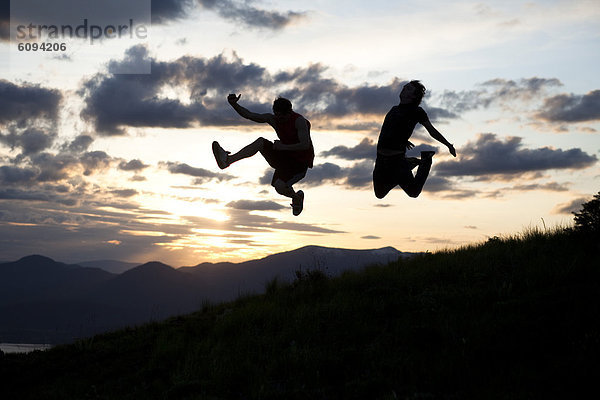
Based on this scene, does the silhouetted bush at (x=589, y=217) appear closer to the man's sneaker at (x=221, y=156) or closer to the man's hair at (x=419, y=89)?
the man's hair at (x=419, y=89)

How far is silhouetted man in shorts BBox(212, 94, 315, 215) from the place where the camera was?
28.6ft

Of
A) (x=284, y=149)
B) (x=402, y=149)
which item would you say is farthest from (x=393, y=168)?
(x=284, y=149)

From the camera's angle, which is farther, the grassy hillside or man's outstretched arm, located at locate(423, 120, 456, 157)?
the grassy hillside

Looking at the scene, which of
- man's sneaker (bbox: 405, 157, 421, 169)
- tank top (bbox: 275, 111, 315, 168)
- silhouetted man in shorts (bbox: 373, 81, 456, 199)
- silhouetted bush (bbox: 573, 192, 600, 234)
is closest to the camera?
tank top (bbox: 275, 111, 315, 168)

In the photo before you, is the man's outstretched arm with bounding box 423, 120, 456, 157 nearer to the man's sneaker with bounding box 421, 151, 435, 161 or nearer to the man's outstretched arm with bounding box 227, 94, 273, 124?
the man's sneaker with bounding box 421, 151, 435, 161

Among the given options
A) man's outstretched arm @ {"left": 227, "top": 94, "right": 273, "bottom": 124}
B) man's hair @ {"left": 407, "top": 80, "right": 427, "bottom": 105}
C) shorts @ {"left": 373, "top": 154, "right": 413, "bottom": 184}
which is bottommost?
shorts @ {"left": 373, "top": 154, "right": 413, "bottom": 184}

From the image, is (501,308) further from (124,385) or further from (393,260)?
(124,385)

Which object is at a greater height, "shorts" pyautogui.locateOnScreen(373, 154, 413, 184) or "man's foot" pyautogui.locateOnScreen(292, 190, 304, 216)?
"shorts" pyautogui.locateOnScreen(373, 154, 413, 184)

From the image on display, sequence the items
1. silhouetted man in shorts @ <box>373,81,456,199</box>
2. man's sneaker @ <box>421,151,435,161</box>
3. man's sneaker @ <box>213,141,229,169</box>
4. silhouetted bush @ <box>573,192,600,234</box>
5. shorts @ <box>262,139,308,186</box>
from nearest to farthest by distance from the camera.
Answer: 1. silhouetted man in shorts @ <box>373,81,456,199</box>
2. man's sneaker @ <box>213,141,229,169</box>
3. shorts @ <box>262,139,308,186</box>
4. man's sneaker @ <box>421,151,435,161</box>
5. silhouetted bush @ <box>573,192,600,234</box>

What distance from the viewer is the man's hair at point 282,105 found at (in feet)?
28.5

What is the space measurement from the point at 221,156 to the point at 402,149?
325 centimetres

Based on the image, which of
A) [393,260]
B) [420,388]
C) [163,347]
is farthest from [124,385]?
[393,260]

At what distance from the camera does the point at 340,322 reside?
12641 millimetres

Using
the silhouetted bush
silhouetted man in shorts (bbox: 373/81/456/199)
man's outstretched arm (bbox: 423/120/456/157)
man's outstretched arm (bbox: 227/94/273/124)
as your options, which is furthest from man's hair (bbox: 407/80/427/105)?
the silhouetted bush
